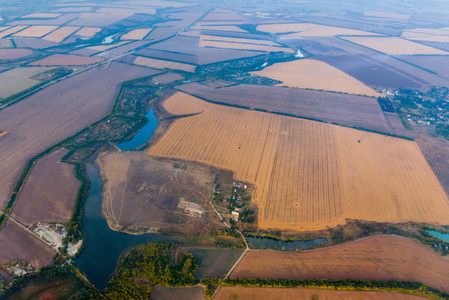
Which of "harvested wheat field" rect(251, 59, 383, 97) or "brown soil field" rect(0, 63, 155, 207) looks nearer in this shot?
"brown soil field" rect(0, 63, 155, 207)

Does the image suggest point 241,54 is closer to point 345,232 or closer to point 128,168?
point 128,168

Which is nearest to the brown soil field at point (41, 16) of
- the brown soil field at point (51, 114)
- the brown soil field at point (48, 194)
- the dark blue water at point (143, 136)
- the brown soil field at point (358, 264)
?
the brown soil field at point (51, 114)

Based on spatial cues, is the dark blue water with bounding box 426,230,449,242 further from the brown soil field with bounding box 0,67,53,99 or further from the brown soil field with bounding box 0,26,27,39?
the brown soil field with bounding box 0,26,27,39

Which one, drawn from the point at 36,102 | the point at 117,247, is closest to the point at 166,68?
the point at 36,102

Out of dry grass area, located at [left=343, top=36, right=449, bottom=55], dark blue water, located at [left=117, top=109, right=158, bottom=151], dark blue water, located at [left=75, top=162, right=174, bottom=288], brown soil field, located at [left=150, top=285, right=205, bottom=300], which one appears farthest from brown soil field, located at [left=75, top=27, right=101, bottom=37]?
dry grass area, located at [left=343, top=36, right=449, bottom=55]

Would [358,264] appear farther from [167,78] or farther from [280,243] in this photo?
[167,78]

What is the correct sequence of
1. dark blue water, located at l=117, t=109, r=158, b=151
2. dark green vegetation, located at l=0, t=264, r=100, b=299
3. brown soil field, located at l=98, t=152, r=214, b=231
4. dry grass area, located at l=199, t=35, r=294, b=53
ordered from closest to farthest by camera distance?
dark green vegetation, located at l=0, t=264, r=100, b=299
brown soil field, located at l=98, t=152, r=214, b=231
dark blue water, located at l=117, t=109, r=158, b=151
dry grass area, located at l=199, t=35, r=294, b=53

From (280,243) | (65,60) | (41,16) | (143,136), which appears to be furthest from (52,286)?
(41,16)
